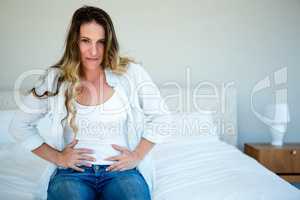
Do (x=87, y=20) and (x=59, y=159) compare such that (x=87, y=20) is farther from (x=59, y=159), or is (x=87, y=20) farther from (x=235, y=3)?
(x=235, y=3)

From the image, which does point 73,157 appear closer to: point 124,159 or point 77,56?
point 124,159

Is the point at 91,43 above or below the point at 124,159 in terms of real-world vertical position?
above

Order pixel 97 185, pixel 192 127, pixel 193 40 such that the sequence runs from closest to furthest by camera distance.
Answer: pixel 97 185 < pixel 192 127 < pixel 193 40

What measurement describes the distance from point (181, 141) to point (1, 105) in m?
1.54

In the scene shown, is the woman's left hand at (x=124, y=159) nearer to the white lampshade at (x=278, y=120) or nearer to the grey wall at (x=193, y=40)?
the grey wall at (x=193, y=40)

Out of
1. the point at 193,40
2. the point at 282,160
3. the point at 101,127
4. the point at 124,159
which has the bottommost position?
the point at 282,160

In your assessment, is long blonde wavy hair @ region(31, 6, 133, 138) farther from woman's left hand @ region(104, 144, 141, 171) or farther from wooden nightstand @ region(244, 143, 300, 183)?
wooden nightstand @ region(244, 143, 300, 183)

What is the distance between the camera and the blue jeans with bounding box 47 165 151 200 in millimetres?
1188

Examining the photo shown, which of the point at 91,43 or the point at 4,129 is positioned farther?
the point at 4,129

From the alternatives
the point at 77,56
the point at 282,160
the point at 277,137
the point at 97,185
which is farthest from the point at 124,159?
the point at 277,137

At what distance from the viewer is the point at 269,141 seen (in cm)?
300

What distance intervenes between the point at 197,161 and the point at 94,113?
2.98 ft

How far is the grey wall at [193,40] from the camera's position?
2791mm

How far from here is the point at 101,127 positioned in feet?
4.59
